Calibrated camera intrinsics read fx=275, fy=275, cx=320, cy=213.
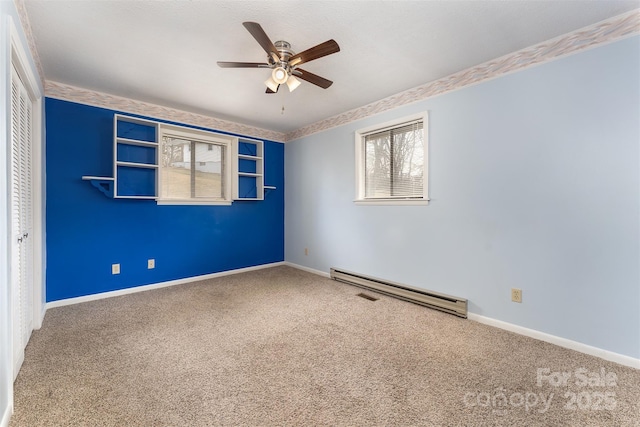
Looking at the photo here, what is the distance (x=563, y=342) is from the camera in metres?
2.15

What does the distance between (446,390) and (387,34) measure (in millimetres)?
2465

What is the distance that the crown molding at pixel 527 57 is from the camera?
6.26 ft

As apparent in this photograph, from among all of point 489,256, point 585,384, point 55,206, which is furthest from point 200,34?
point 585,384

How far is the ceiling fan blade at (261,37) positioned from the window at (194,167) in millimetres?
2344

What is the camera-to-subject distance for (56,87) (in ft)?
9.57

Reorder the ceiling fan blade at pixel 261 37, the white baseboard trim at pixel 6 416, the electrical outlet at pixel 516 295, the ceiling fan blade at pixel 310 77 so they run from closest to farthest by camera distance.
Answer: the white baseboard trim at pixel 6 416 < the ceiling fan blade at pixel 261 37 < the ceiling fan blade at pixel 310 77 < the electrical outlet at pixel 516 295

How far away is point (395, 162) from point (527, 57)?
154 centimetres

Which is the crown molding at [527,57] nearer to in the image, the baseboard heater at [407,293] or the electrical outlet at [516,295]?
the electrical outlet at [516,295]

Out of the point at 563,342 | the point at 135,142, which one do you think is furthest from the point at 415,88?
the point at 135,142

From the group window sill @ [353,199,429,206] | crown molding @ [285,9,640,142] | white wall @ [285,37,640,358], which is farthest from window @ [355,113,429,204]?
crown molding @ [285,9,640,142]

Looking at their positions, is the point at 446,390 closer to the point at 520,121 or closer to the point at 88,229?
the point at 520,121

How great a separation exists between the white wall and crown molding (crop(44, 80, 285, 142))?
2.33 meters

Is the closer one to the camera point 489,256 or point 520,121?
point 520,121

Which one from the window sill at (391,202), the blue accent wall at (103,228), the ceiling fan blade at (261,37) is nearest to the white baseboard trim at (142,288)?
the blue accent wall at (103,228)
